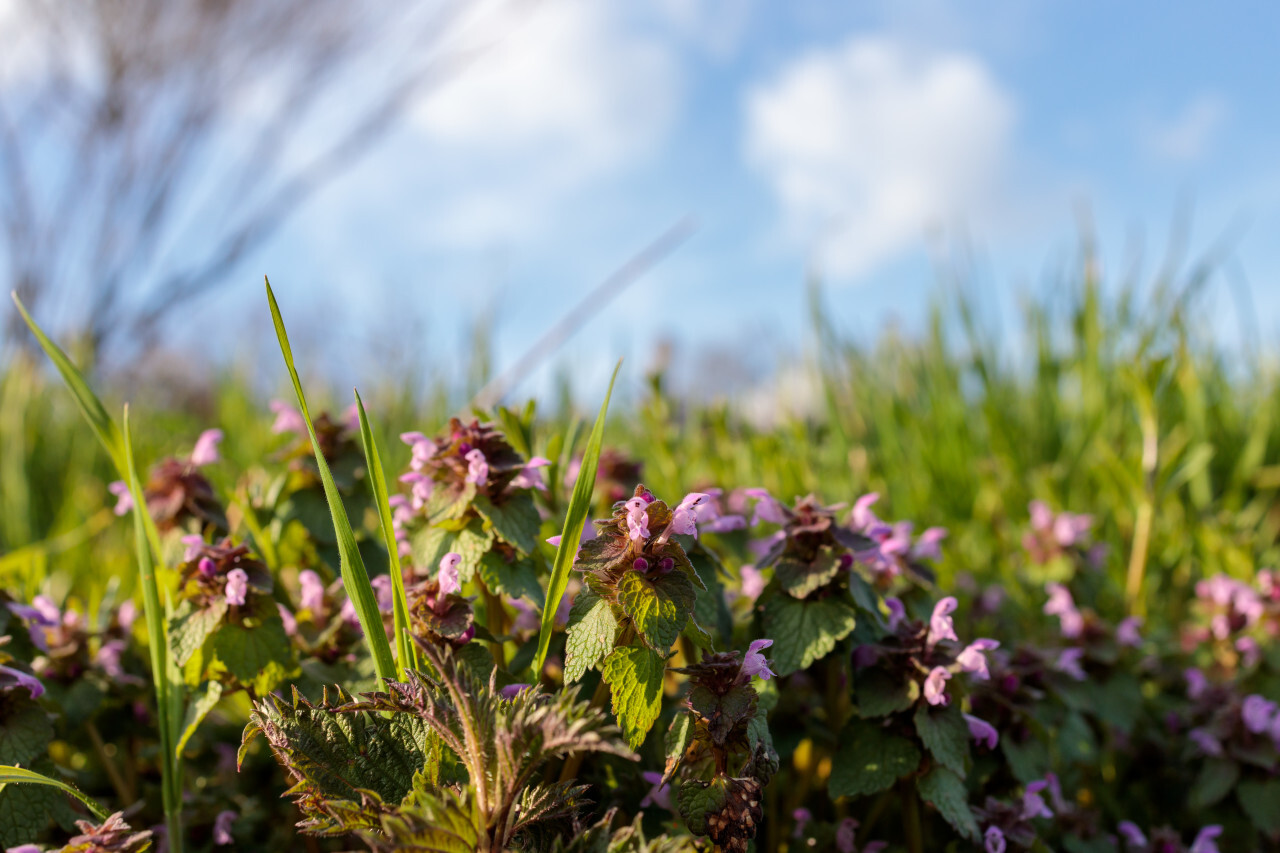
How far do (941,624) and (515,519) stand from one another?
50 cm

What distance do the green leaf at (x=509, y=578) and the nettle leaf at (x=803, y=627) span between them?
0.27 m

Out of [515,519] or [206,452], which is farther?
[206,452]

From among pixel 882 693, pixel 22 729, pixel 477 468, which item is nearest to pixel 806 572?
pixel 882 693

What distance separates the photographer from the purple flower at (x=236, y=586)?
89 centimetres

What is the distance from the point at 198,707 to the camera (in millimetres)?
933

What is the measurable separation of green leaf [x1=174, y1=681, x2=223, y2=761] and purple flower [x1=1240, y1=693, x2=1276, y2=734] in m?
1.54

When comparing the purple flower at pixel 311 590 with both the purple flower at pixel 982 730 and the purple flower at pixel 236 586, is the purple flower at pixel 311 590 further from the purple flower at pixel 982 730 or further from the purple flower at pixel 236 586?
the purple flower at pixel 982 730

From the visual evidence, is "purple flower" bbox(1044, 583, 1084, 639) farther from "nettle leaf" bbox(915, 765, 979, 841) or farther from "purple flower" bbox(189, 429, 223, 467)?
"purple flower" bbox(189, 429, 223, 467)

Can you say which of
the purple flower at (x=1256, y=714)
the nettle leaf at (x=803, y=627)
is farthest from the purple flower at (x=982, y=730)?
the purple flower at (x=1256, y=714)

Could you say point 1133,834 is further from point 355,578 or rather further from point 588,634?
point 355,578

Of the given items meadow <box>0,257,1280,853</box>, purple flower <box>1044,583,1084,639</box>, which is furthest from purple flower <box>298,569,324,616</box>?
purple flower <box>1044,583,1084,639</box>

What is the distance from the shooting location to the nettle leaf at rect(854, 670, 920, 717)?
2.93ft

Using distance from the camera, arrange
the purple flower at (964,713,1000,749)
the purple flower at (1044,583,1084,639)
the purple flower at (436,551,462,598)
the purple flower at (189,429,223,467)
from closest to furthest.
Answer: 1. the purple flower at (436,551,462,598)
2. the purple flower at (964,713,1000,749)
3. the purple flower at (189,429,223,467)
4. the purple flower at (1044,583,1084,639)

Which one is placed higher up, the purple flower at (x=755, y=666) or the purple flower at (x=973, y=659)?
the purple flower at (x=755, y=666)
